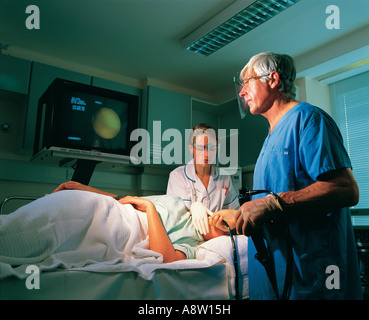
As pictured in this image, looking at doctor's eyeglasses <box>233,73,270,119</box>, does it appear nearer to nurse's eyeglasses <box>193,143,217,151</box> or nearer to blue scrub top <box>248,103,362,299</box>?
blue scrub top <box>248,103,362,299</box>

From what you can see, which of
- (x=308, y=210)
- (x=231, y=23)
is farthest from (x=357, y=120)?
(x=308, y=210)

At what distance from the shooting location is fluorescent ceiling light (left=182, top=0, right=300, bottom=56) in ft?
7.11

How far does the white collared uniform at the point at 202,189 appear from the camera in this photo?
7.12ft

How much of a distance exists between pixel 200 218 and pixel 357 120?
75.8 inches

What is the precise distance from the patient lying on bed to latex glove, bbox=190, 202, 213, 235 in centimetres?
6

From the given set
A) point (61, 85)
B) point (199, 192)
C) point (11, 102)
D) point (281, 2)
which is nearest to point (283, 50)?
point (281, 2)

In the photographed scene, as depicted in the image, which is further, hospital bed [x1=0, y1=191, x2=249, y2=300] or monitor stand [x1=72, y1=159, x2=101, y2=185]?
monitor stand [x1=72, y1=159, x2=101, y2=185]

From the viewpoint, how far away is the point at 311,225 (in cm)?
88

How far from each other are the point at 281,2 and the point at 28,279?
2.14 metres

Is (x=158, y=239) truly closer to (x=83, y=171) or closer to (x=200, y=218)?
(x=200, y=218)

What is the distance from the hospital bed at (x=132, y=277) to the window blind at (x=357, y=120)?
1644mm

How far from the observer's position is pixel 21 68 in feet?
8.39

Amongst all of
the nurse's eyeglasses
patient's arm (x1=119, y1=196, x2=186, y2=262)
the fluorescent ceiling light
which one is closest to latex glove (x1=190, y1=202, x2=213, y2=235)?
patient's arm (x1=119, y1=196, x2=186, y2=262)
